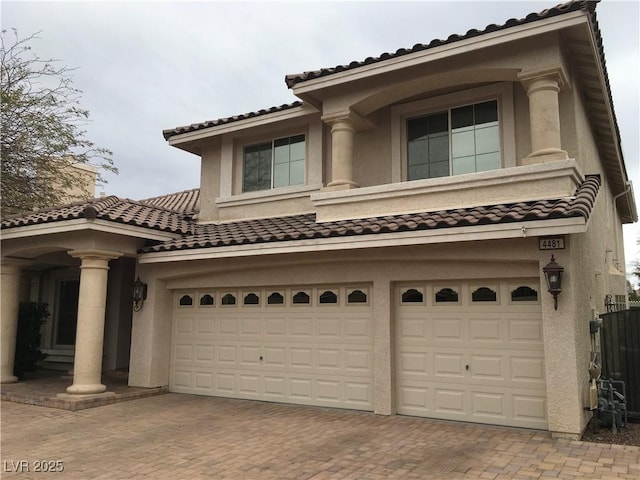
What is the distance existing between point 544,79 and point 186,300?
346 inches

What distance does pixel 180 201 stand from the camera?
61.7ft

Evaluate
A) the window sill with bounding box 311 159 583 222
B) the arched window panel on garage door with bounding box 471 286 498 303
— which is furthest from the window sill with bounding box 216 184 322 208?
the arched window panel on garage door with bounding box 471 286 498 303

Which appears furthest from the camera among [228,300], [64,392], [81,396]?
[228,300]

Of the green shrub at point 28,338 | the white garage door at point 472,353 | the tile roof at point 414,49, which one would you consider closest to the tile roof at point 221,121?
the tile roof at point 414,49

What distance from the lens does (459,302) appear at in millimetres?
8695

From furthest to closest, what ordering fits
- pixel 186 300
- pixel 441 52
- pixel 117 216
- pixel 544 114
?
pixel 186 300 → pixel 117 216 → pixel 441 52 → pixel 544 114

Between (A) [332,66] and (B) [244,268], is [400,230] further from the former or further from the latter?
(A) [332,66]

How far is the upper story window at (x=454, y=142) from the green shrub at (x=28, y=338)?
1083 centimetres

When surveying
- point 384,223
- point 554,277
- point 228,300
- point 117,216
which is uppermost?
point 117,216

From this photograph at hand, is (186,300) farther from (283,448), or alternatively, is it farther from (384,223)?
(283,448)

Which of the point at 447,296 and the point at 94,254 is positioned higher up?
the point at 94,254

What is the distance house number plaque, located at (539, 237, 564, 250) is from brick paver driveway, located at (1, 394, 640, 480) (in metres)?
2.78

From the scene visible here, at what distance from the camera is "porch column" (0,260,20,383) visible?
1223 centimetres

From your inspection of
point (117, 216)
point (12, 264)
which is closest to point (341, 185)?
point (117, 216)
